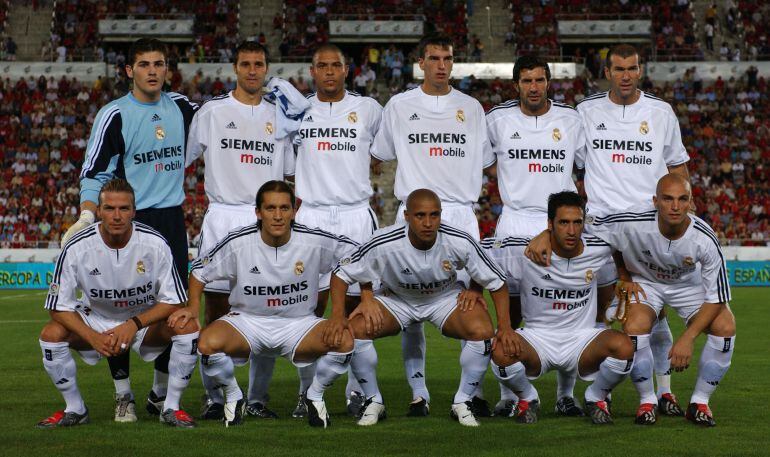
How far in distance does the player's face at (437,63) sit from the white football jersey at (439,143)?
0.46ft

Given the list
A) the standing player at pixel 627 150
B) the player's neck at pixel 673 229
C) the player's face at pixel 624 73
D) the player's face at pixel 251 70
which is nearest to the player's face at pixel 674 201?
the player's neck at pixel 673 229

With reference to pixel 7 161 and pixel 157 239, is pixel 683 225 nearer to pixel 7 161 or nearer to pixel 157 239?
pixel 157 239

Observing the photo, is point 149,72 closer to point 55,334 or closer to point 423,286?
point 55,334

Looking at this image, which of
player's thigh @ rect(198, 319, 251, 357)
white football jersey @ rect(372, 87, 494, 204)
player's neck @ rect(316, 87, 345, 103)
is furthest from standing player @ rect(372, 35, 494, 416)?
player's thigh @ rect(198, 319, 251, 357)

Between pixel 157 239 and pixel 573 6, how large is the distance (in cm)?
3445

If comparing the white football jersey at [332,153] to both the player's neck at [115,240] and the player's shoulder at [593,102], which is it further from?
the player's shoulder at [593,102]

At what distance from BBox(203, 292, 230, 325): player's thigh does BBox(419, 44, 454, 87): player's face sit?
2.36 m

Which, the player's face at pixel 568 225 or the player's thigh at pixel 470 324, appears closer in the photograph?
the player's face at pixel 568 225

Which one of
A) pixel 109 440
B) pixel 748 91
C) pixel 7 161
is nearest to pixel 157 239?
pixel 109 440

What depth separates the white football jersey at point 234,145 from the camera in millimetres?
8336

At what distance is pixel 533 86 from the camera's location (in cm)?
827

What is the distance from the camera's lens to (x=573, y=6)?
39.8 metres

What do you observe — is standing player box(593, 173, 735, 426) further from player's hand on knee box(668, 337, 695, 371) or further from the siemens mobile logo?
the siemens mobile logo

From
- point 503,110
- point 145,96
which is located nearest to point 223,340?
point 145,96
